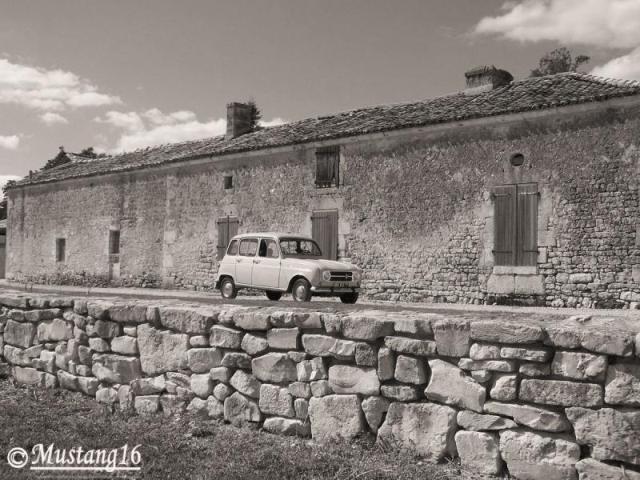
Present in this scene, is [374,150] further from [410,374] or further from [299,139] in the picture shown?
[410,374]

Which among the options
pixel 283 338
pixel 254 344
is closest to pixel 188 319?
pixel 254 344

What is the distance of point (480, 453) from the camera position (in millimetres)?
3600

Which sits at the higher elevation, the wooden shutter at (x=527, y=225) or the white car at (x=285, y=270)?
the wooden shutter at (x=527, y=225)

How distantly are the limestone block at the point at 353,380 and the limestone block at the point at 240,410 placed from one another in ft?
2.35

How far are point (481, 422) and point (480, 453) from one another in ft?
0.57

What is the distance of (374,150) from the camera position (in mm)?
15266

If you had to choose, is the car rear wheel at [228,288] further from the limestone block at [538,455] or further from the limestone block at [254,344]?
the limestone block at [538,455]

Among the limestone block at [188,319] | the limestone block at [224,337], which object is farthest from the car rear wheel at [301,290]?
the limestone block at [224,337]

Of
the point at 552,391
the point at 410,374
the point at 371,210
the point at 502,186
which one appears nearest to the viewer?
the point at 552,391

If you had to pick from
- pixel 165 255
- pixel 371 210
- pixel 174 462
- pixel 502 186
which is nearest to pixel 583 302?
pixel 502 186

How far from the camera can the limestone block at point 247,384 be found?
459 cm

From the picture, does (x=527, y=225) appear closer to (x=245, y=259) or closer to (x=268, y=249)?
(x=268, y=249)

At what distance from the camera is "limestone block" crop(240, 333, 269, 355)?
455cm

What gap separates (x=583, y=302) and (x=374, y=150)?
5908 millimetres
